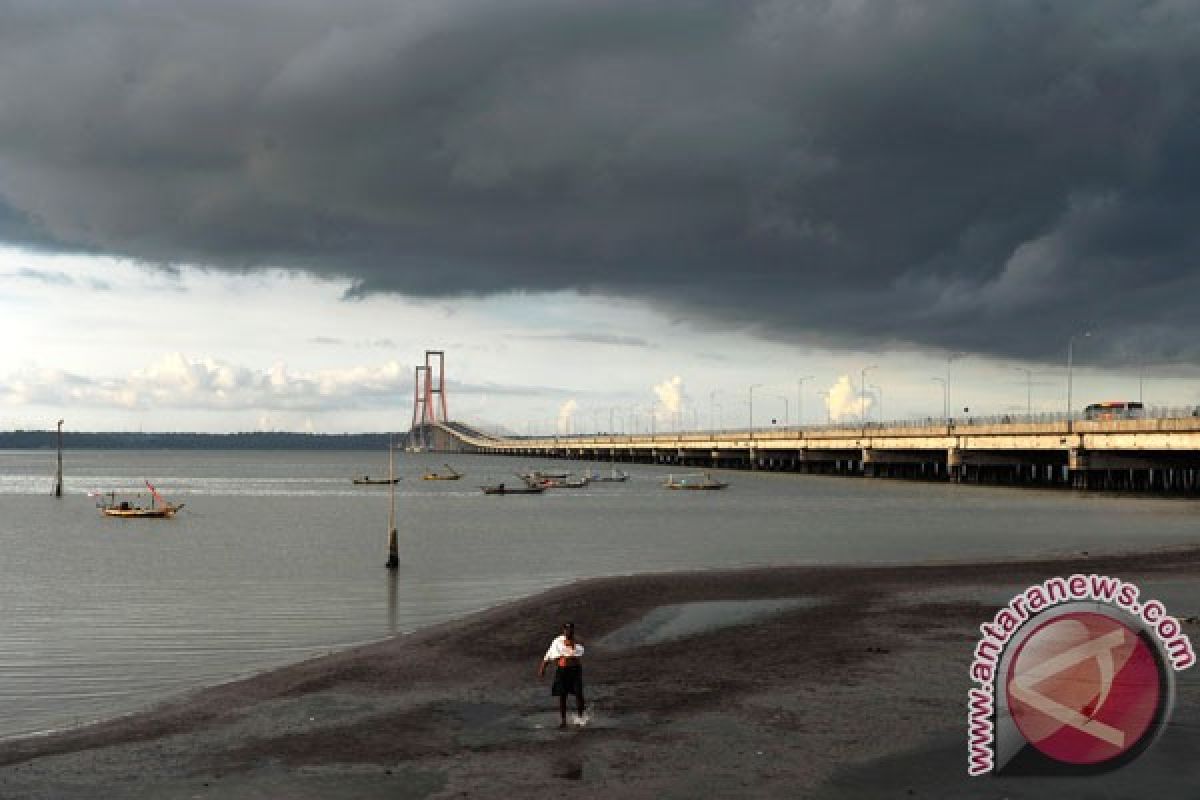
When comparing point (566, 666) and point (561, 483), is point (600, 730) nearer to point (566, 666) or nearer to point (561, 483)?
point (566, 666)

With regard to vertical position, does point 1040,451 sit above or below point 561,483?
above

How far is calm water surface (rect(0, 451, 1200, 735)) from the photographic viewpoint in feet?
111

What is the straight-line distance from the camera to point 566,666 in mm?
22250

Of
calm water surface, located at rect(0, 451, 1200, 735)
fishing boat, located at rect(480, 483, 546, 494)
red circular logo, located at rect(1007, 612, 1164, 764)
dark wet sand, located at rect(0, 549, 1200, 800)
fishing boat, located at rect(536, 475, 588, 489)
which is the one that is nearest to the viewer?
dark wet sand, located at rect(0, 549, 1200, 800)

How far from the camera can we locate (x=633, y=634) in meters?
35.5

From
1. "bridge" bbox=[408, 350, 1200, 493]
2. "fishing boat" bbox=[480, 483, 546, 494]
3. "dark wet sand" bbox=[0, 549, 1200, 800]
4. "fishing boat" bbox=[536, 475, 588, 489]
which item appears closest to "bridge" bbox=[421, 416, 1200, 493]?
"bridge" bbox=[408, 350, 1200, 493]

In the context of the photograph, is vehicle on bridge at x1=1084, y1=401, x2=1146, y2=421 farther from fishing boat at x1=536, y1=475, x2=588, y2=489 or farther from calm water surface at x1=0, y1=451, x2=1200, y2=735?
fishing boat at x1=536, y1=475, x2=588, y2=489

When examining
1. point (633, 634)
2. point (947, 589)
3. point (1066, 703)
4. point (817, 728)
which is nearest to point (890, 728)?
point (817, 728)

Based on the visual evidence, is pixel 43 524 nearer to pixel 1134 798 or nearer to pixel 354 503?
pixel 354 503

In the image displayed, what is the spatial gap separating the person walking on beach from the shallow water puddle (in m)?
10.5

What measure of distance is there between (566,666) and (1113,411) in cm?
13604

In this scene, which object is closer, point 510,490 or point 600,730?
point 600,730

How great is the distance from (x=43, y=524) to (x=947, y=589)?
251 feet

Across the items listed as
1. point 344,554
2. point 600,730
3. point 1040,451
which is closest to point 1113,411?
point 1040,451
